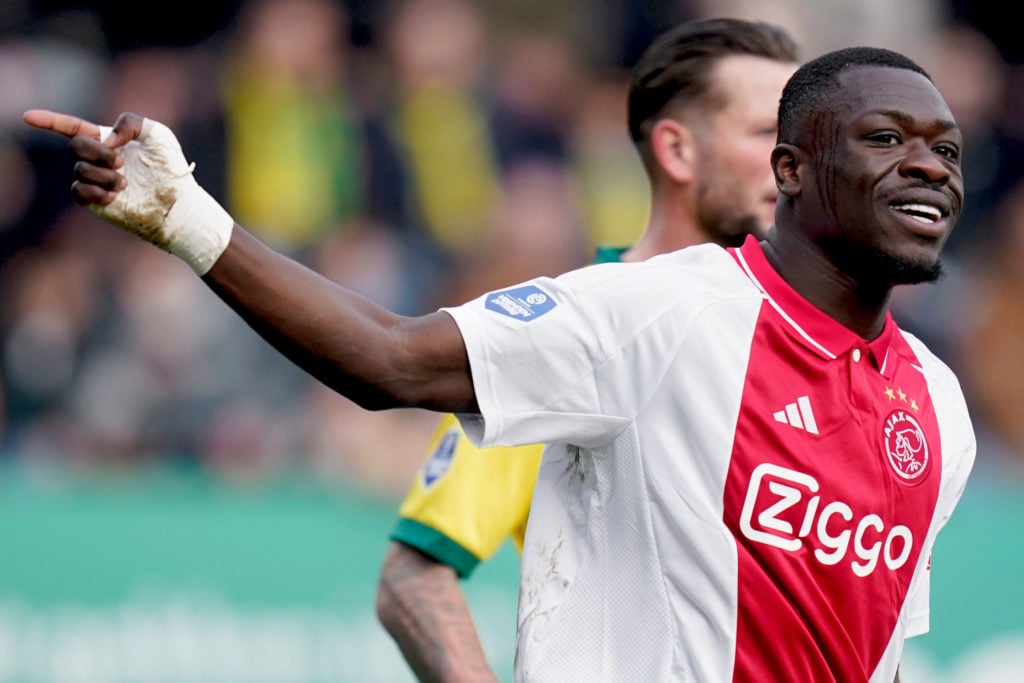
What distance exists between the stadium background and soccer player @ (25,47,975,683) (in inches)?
163

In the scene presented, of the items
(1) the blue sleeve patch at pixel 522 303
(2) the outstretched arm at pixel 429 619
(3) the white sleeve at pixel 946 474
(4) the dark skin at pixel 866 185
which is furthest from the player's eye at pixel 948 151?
(2) the outstretched arm at pixel 429 619

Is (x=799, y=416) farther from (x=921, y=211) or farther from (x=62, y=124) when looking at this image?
(x=62, y=124)

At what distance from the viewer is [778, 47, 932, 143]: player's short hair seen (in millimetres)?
3225

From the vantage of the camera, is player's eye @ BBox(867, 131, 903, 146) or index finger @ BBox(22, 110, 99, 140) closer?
index finger @ BBox(22, 110, 99, 140)

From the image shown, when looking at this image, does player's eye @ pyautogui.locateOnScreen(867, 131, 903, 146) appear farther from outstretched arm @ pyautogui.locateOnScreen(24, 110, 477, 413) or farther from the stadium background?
the stadium background

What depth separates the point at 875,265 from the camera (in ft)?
10.3

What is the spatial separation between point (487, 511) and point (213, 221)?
4.73ft

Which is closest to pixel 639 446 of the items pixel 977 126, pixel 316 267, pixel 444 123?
pixel 316 267

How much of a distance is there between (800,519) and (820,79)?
0.85m

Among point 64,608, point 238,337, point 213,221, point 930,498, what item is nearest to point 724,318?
point 930,498

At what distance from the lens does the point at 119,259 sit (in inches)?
342

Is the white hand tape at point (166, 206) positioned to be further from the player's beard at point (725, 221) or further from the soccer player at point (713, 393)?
the player's beard at point (725, 221)

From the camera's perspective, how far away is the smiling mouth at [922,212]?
3.11 m

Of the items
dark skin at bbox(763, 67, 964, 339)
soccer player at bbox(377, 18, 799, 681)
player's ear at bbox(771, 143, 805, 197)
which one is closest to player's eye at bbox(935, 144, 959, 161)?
dark skin at bbox(763, 67, 964, 339)
